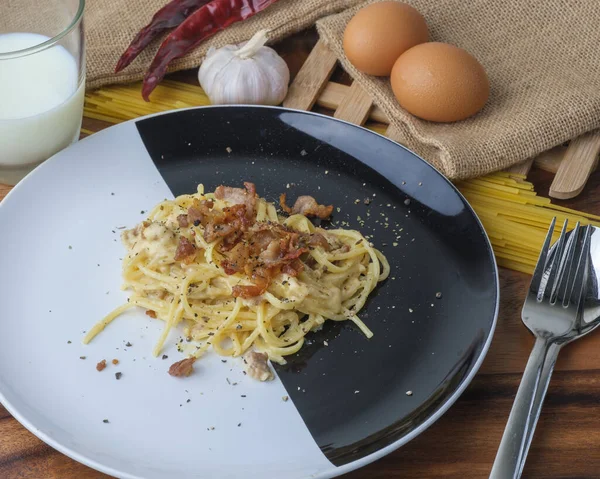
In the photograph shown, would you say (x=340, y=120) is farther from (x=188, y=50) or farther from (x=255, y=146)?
(x=188, y=50)

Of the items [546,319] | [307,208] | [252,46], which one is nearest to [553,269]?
[546,319]

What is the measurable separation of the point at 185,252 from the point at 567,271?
1630mm

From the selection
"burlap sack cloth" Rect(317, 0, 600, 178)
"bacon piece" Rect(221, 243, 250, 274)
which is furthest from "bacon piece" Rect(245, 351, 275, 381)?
"burlap sack cloth" Rect(317, 0, 600, 178)

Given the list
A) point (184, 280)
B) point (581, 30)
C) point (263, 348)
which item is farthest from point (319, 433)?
point (581, 30)

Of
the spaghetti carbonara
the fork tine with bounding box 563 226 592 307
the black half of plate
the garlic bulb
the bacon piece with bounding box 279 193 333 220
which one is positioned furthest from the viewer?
the garlic bulb

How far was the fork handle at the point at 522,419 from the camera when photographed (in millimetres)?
2521

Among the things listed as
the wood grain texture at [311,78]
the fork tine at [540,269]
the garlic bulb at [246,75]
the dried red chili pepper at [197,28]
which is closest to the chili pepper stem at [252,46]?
the garlic bulb at [246,75]

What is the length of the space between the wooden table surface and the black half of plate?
0.52 feet

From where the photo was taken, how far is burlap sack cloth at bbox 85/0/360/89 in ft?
14.2

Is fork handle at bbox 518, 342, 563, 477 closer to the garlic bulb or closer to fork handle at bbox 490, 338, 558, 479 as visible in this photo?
fork handle at bbox 490, 338, 558, 479

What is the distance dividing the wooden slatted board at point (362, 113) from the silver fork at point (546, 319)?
56 centimetres

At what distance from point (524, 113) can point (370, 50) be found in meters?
0.88

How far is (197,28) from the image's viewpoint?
14.7ft

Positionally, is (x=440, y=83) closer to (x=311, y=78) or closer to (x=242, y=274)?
(x=311, y=78)
